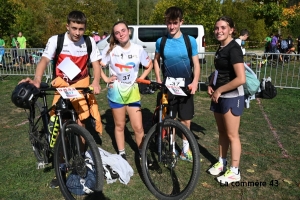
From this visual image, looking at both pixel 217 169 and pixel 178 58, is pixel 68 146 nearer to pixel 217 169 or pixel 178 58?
pixel 178 58

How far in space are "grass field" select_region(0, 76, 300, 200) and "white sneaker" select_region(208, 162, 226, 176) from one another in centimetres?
7

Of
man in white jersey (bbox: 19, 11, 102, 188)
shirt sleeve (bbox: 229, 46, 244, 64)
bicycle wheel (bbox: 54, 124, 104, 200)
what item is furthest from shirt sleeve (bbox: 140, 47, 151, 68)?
bicycle wheel (bbox: 54, 124, 104, 200)

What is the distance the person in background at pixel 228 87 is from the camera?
2.99 meters

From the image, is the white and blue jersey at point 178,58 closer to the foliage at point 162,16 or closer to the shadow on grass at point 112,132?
the shadow on grass at point 112,132

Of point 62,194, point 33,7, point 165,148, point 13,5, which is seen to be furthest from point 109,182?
point 33,7

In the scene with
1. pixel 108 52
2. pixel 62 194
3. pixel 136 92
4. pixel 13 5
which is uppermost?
pixel 13 5

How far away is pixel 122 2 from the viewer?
60.7 metres

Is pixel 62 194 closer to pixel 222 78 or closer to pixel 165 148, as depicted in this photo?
pixel 165 148

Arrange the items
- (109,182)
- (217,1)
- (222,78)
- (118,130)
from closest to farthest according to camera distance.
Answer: (222,78) < (109,182) < (118,130) < (217,1)

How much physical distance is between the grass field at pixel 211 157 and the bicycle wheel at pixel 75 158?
258mm

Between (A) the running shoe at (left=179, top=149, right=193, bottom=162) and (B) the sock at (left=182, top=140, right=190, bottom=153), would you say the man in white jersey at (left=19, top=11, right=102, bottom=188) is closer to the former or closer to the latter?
(B) the sock at (left=182, top=140, right=190, bottom=153)

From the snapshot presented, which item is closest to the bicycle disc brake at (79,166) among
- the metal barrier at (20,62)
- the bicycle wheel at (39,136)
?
the bicycle wheel at (39,136)

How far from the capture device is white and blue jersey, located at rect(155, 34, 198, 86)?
350cm

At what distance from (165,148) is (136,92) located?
791 millimetres
